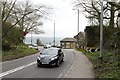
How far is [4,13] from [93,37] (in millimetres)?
20262

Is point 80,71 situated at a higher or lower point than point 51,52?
lower

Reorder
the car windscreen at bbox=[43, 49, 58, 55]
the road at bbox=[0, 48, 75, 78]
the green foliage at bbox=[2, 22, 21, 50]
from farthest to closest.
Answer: the green foliage at bbox=[2, 22, 21, 50] → the car windscreen at bbox=[43, 49, 58, 55] → the road at bbox=[0, 48, 75, 78]

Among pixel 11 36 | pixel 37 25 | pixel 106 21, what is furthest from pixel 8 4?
pixel 37 25

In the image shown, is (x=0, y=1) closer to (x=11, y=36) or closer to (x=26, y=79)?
(x=11, y=36)

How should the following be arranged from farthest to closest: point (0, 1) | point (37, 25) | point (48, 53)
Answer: point (37, 25) → point (0, 1) → point (48, 53)

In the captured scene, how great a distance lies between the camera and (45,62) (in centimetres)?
2108

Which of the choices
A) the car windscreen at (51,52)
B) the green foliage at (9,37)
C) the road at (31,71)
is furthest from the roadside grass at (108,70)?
the green foliage at (9,37)

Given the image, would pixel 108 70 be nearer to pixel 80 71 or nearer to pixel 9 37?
pixel 80 71

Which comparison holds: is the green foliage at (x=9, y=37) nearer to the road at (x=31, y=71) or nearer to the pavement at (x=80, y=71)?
the road at (x=31, y=71)

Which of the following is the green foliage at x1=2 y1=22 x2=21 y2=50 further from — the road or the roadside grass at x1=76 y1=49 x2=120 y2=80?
the roadside grass at x1=76 y1=49 x2=120 y2=80

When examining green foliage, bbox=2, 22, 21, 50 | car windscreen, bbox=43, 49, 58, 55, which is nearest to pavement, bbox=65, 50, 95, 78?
car windscreen, bbox=43, 49, 58, 55

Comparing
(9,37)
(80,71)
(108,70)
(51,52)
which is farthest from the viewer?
(9,37)

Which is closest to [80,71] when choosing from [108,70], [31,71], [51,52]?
[108,70]

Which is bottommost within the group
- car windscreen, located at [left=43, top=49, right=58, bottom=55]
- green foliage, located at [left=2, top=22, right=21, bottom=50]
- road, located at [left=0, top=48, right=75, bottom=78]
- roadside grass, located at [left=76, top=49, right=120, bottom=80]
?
road, located at [left=0, top=48, right=75, bottom=78]
